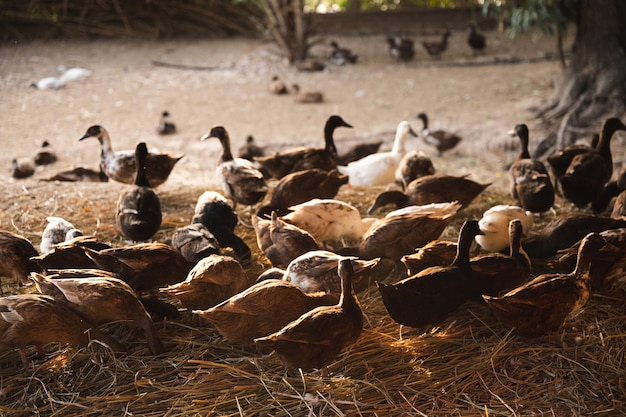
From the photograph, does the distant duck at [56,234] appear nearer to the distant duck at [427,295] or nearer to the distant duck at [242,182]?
the distant duck at [242,182]

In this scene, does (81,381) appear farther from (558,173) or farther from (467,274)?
(558,173)

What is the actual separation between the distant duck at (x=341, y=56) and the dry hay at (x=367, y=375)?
375 inches

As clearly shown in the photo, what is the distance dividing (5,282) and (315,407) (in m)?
2.47

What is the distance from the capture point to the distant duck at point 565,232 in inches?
168

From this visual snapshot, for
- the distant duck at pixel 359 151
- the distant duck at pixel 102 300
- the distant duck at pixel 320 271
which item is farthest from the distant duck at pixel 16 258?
the distant duck at pixel 359 151

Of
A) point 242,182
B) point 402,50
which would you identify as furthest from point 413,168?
point 402,50

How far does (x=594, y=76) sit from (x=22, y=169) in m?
6.71

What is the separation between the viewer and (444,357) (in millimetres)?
A: 3453

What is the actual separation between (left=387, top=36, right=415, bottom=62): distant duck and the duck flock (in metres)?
7.61

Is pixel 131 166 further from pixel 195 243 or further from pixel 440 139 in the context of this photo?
pixel 440 139

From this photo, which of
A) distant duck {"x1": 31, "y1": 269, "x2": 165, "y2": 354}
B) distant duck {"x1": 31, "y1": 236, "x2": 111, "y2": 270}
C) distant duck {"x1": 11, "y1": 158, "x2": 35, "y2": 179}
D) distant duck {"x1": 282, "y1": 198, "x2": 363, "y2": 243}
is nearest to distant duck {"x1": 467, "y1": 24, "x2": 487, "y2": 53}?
distant duck {"x1": 11, "y1": 158, "x2": 35, "y2": 179}

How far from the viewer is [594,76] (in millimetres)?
8219

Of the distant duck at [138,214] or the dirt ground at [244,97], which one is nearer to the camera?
the distant duck at [138,214]

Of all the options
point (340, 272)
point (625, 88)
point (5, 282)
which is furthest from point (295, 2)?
point (340, 272)
